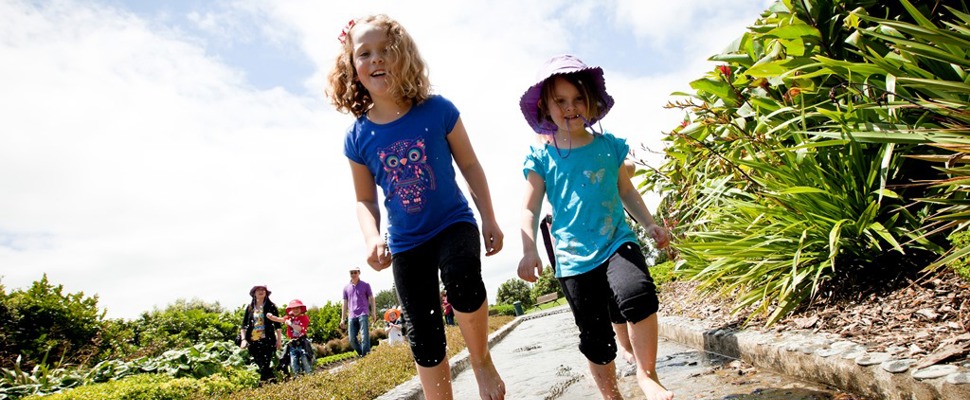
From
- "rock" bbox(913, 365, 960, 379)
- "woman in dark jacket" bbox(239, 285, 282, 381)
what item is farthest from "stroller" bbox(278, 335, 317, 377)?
"rock" bbox(913, 365, 960, 379)

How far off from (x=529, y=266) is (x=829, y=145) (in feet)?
6.35

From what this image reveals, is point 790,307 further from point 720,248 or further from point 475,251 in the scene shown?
point 475,251

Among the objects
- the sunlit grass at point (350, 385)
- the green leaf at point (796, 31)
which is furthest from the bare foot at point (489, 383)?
the green leaf at point (796, 31)

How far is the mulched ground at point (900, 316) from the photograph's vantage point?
6.57 feet

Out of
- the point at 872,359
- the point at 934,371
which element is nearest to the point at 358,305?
the point at 872,359

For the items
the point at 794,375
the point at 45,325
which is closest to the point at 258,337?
the point at 45,325

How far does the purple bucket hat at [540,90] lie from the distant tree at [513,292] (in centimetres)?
4074

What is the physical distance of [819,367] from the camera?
2.43m

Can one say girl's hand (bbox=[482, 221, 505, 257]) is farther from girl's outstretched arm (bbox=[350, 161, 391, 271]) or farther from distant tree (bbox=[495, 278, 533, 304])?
distant tree (bbox=[495, 278, 533, 304])

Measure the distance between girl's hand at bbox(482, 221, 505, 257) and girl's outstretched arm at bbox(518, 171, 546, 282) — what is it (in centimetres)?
13

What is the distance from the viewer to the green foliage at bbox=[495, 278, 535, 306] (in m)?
43.7

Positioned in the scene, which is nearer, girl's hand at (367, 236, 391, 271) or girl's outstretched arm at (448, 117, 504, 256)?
girl's hand at (367, 236, 391, 271)

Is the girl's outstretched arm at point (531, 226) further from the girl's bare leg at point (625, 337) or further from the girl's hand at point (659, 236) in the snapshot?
the girl's bare leg at point (625, 337)

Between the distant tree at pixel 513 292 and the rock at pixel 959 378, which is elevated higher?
the distant tree at pixel 513 292
